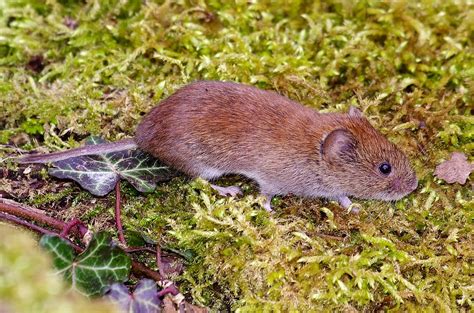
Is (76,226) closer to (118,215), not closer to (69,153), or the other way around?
(118,215)

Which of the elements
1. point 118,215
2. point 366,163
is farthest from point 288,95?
point 118,215

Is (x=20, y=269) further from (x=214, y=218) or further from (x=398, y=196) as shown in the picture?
(x=398, y=196)

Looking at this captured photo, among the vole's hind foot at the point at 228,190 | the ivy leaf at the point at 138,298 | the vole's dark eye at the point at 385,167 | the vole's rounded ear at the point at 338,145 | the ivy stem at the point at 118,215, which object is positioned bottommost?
the vole's hind foot at the point at 228,190

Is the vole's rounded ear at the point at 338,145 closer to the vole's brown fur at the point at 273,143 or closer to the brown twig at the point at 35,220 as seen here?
the vole's brown fur at the point at 273,143

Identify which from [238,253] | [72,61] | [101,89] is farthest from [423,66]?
[72,61]

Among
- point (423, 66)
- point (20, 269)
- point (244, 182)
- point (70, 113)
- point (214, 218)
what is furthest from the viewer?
point (423, 66)

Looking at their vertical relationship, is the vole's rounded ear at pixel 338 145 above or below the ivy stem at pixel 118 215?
above

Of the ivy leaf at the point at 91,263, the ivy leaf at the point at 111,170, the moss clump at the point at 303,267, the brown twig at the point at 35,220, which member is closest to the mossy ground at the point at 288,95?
the moss clump at the point at 303,267
